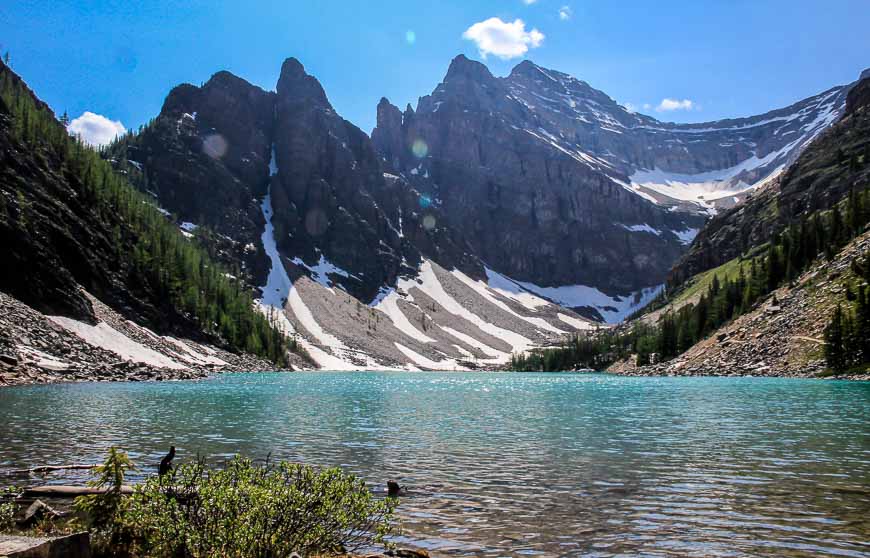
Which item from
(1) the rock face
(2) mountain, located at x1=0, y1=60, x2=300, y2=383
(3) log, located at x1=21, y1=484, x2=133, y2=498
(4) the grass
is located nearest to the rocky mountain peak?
(1) the rock face

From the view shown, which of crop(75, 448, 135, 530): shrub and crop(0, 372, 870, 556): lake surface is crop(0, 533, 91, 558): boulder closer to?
Answer: crop(75, 448, 135, 530): shrub

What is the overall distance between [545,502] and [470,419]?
22.8m

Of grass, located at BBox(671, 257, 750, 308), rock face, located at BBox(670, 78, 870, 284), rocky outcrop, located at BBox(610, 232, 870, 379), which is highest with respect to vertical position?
rock face, located at BBox(670, 78, 870, 284)

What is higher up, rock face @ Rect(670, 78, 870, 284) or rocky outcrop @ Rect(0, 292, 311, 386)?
rock face @ Rect(670, 78, 870, 284)

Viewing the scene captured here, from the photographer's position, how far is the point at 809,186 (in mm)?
154875

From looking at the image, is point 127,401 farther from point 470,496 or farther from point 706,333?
point 706,333

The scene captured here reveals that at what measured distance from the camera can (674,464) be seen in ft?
72.1

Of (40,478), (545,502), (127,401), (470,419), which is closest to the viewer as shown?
Answer: (545,502)

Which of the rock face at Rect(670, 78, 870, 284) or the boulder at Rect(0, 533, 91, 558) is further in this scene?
the rock face at Rect(670, 78, 870, 284)

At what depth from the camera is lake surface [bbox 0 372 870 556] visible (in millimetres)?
13383

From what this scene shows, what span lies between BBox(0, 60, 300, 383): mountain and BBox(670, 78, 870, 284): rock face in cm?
14072

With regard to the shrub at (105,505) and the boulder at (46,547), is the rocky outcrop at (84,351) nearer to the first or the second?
the shrub at (105,505)

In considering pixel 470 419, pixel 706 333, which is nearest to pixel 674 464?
pixel 470 419

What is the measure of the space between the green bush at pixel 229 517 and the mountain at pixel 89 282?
2334 inches
